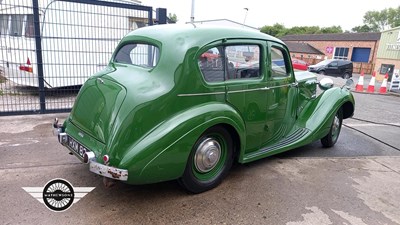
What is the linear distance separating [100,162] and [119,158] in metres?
0.20

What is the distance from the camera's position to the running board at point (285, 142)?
12.3 feet

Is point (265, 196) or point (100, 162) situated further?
point (265, 196)

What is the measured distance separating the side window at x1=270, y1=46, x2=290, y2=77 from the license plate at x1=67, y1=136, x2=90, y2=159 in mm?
2398

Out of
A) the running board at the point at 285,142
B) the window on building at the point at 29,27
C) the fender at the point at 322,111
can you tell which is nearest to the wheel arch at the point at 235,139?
the running board at the point at 285,142

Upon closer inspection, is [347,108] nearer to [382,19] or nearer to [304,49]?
Answer: [304,49]

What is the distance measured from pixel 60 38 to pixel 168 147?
13.4ft

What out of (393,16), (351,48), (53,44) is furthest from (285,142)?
(393,16)

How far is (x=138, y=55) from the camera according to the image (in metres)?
3.55

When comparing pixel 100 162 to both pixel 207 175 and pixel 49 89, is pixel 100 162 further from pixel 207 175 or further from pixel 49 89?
pixel 49 89

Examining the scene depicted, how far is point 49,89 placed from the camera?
5.89 meters

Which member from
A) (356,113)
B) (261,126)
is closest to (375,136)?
(356,113)

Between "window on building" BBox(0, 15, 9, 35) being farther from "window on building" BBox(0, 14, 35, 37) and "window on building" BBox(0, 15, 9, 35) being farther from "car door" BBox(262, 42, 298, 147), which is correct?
"car door" BBox(262, 42, 298, 147)

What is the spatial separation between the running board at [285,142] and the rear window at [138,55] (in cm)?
160

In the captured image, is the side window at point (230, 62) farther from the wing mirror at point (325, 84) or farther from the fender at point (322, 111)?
the wing mirror at point (325, 84)
